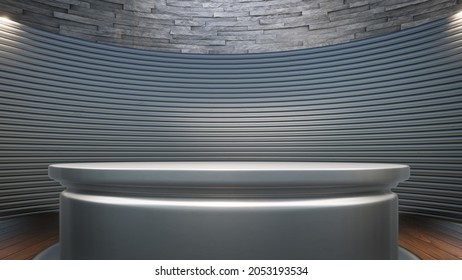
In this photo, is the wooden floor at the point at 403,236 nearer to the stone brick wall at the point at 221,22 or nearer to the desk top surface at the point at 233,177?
the desk top surface at the point at 233,177

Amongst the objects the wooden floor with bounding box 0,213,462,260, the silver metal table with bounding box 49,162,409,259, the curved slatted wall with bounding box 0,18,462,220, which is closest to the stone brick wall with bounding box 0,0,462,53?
the curved slatted wall with bounding box 0,18,462,220

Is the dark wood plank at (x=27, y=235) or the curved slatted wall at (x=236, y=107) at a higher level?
the curved slatted wall at (x=236, y=107)

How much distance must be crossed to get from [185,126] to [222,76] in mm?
931

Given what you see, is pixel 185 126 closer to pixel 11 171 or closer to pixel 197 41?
pixel 197 41

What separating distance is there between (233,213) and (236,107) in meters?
3.49

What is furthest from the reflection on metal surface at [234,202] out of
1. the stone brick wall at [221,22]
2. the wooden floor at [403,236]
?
the stone brick wall at [221,22]

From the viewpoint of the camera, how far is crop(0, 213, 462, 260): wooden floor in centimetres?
238

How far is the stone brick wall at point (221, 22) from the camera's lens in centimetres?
392

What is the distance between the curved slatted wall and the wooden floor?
20 centimetres

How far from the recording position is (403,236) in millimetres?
2896

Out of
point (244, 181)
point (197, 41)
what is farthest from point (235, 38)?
point (244, 181)

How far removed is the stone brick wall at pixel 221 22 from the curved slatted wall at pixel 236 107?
15 centimetres

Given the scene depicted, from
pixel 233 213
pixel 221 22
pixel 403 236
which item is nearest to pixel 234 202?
pixel 233 213

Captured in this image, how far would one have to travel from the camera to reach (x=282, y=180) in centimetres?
114
